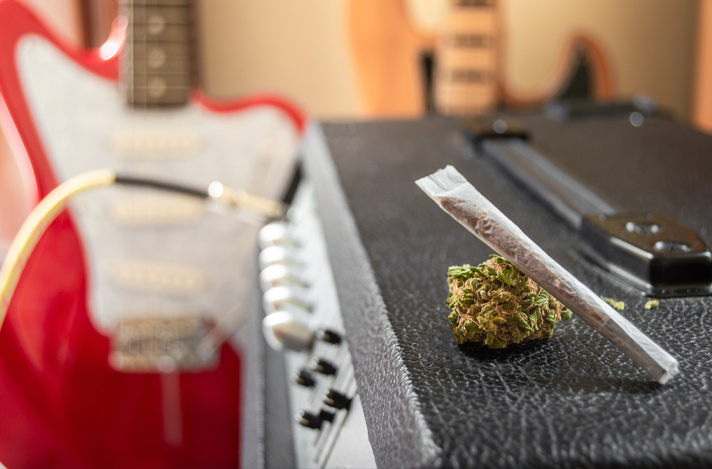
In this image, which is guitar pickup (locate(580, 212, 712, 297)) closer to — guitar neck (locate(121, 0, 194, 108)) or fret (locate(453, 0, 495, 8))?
guitar neck (locate(121, 0, 194, 108))

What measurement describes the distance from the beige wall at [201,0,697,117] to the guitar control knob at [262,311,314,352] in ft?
4.38

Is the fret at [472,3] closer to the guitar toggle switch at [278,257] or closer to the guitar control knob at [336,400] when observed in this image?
the guitar toggle switch at [278,257]

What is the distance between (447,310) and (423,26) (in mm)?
1544

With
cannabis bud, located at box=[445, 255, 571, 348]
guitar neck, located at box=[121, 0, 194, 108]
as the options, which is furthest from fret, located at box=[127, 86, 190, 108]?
cannabis bud, located at box=[445, 255, 571, 348]

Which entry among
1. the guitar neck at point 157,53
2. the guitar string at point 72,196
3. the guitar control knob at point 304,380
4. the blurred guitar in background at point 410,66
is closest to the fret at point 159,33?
the guitar neck at point 157,53

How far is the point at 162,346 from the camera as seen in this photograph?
3.60 ft

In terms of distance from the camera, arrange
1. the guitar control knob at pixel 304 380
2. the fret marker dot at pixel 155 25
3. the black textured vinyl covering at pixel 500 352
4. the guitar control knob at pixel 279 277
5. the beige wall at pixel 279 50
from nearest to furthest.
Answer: the black textured vinyl covering at pixel 500 352, the guitar control knob at pixel 304 380, the guitar control knob at pixel 279 277, the fret marker dot at pixel 155 25, the beige wall at pixel 279 50

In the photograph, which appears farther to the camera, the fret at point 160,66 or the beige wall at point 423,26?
the beige wall at point 423,26

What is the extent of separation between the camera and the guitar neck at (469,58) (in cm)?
135

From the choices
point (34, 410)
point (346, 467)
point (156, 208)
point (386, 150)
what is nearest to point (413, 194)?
point (386, 150)

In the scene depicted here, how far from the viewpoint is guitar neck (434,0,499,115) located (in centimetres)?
135

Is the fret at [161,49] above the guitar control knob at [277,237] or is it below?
above

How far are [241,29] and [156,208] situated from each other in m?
0.82

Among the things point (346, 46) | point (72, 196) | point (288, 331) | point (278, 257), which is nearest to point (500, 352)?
point (288, 331)
